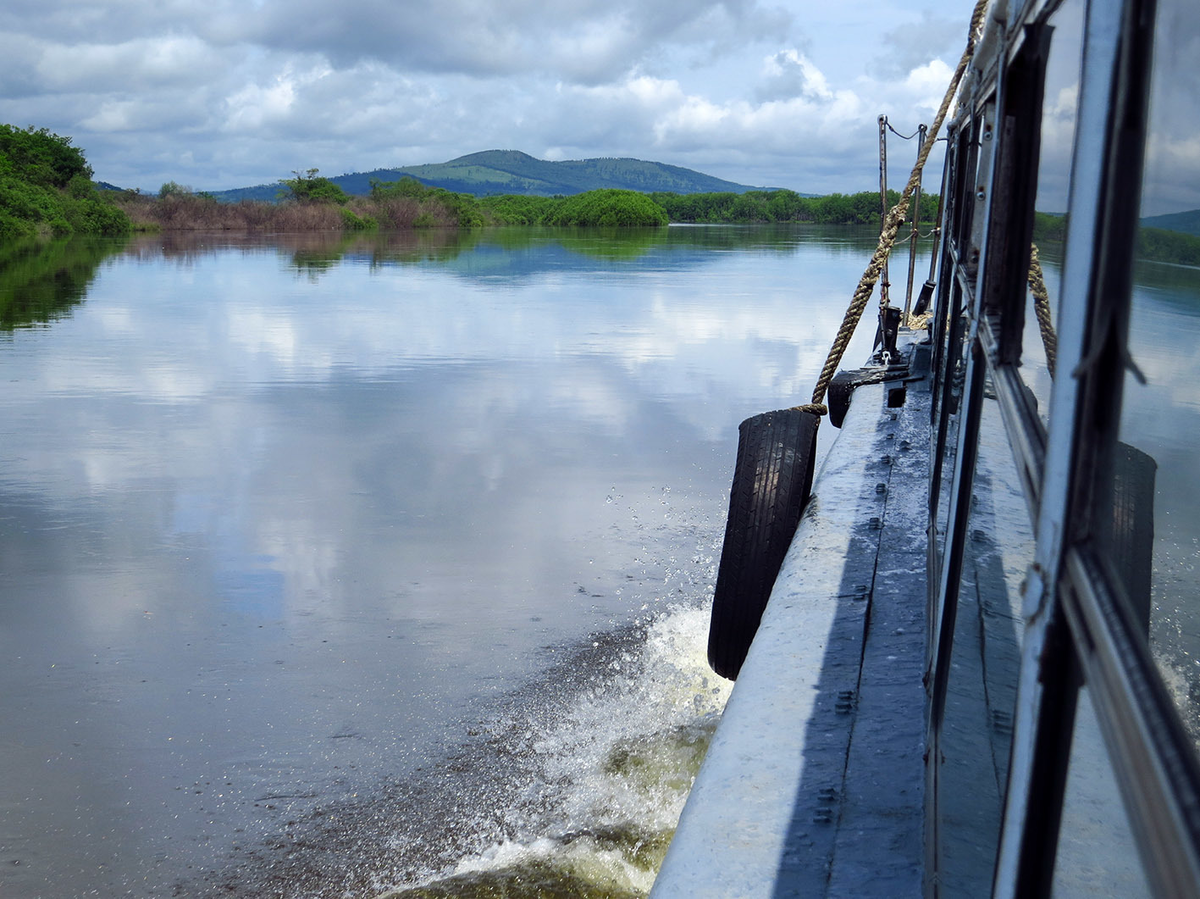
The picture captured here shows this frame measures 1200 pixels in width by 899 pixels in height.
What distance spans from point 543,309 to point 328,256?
19171mm

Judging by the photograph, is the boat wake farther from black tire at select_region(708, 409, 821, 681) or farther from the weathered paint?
the weathered paint

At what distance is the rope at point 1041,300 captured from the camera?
1226 mm

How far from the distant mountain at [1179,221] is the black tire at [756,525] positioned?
2977mm

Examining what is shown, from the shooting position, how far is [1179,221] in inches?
22.7

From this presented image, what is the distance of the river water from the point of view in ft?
10.4

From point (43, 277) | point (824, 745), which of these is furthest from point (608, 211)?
point (824, 745)

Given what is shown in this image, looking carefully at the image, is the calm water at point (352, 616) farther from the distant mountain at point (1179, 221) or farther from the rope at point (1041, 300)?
the distant mountain at point (1179, 221)

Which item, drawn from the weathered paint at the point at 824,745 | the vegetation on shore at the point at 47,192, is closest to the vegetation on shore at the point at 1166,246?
the weathered paint at the point at 824,745

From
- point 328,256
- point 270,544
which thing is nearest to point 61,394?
point 270,544

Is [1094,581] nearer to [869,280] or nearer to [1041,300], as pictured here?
[1041,300]

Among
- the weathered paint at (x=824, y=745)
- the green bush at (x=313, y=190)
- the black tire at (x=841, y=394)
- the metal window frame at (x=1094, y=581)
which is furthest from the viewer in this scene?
the green bush at (x=313, y=190)

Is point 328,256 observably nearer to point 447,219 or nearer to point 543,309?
point 543,309

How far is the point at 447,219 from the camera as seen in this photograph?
71.2 meters

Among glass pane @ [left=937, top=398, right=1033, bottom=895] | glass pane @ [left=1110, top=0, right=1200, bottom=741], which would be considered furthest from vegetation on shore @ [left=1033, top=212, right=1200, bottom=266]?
glass pane @ [left=937, top=398, right=1033, bottom=895]
